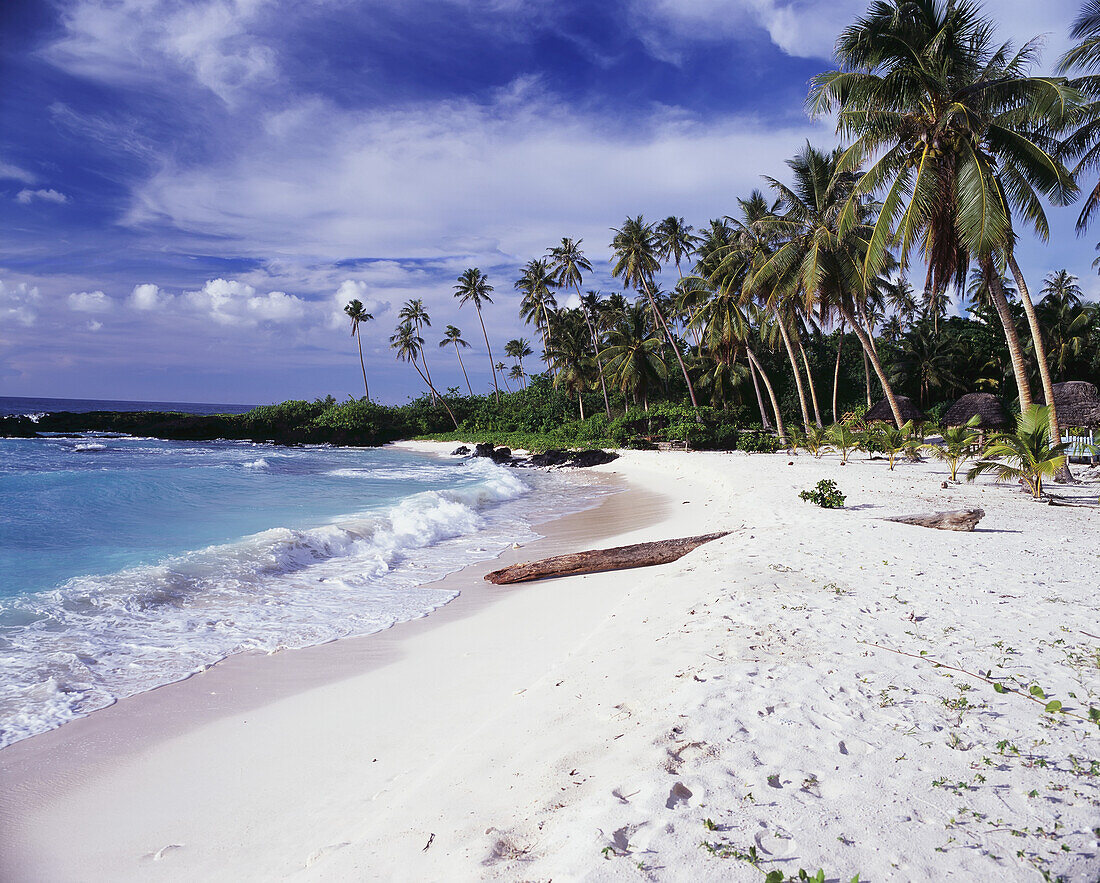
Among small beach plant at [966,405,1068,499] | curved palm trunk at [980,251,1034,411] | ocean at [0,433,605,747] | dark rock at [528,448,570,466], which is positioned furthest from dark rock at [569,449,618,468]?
small beach plant at [966,405,1068,499]

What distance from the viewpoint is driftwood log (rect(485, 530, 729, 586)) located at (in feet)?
25.3

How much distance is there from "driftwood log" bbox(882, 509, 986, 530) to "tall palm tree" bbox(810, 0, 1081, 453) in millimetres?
6094

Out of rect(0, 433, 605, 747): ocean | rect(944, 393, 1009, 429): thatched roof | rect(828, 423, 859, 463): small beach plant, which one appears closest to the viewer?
rect(0, 433, 605, 747): ocean

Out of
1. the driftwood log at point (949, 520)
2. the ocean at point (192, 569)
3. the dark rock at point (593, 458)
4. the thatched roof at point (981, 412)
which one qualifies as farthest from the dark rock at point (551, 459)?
the driftwood log at point (949, 520)

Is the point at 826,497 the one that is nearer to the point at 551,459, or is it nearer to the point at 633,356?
the point at 551,459

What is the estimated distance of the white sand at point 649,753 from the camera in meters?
2.21

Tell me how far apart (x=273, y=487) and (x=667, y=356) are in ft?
100

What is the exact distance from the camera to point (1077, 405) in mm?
21250

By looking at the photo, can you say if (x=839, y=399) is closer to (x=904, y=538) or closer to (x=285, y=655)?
(x=904, y=538)

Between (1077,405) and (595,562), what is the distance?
2369 cm

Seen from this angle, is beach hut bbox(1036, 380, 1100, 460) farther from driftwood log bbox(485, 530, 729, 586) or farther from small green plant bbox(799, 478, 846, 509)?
driftwood log bbox(485, 530, 729, 586)

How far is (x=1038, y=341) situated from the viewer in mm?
12234

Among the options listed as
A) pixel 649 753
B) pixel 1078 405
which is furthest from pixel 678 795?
pixel 1078 405

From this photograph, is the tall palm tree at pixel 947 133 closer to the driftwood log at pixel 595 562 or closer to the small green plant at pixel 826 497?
the small green plant at pixel 826 497
